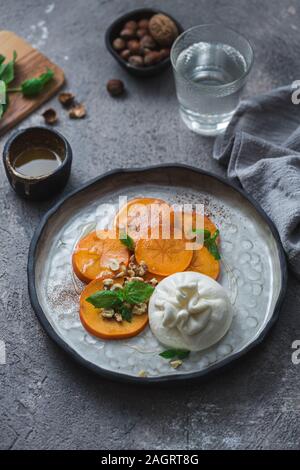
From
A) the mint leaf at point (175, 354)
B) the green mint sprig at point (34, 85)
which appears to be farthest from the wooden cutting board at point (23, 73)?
the mint leaf at point (175, 354)

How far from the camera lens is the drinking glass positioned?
213 cm

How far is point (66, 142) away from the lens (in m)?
2.04

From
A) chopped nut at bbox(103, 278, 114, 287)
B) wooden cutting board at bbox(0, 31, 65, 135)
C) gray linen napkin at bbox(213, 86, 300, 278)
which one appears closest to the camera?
chopped nut at bbox(103, 278, 114, 287)

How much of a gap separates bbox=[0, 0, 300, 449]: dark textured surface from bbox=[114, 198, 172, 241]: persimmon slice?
0.24 meters

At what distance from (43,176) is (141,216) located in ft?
0.99

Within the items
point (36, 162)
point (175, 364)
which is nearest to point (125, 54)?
point (36, 162)

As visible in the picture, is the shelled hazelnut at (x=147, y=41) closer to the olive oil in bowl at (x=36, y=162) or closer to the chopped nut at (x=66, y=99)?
the chopped nut at (x=66, y=99)

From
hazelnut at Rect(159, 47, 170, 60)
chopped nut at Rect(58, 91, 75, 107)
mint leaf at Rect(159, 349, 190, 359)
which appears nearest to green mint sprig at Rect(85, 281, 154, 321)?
mint leaf at Rect(159, 349, 190, 359)

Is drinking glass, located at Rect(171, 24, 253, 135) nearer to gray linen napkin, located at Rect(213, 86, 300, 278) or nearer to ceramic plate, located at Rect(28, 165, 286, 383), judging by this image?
gray linen napkin, located at Rect(213, 86, 300, 278)

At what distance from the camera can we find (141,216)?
194 cm

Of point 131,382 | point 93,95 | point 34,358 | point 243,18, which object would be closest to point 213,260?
point 131,382

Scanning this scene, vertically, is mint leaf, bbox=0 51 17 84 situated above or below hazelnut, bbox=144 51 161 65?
above

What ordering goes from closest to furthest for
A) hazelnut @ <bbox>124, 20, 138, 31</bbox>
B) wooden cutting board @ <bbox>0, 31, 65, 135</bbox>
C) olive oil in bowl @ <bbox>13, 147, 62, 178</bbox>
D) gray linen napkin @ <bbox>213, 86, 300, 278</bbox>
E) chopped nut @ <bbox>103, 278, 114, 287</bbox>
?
chopped nut @ <bbox>103, 278, 114, 287</bbox>
gray linen napkin @ <bbox>213, 86, 300, 278</bbox>
olive oil in bowl @ <bbox>13, 147, 62, 178</bbox>
wooden cutting board @ <bbox>0, 31, 65, 135</bbox>
hazelnut @ <bbox>124, 20, 138, 31</bbox>
